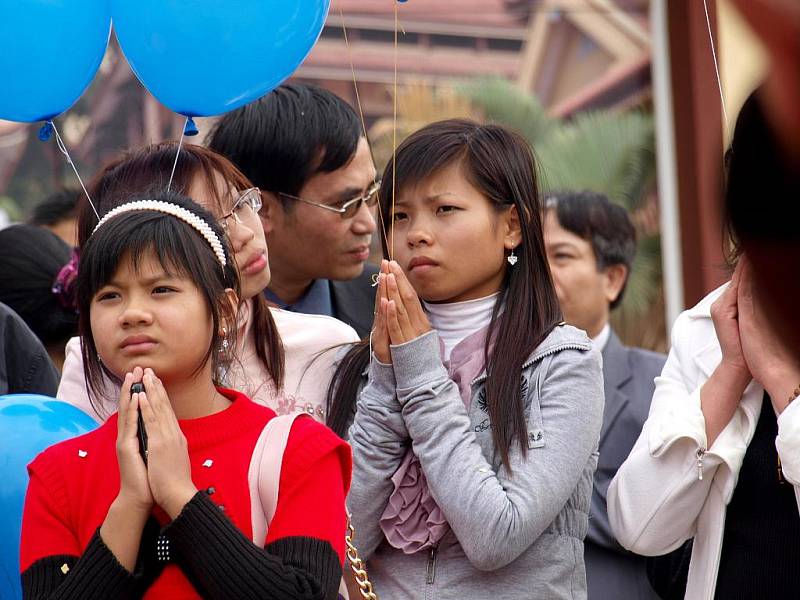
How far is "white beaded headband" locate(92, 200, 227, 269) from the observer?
2.07 m

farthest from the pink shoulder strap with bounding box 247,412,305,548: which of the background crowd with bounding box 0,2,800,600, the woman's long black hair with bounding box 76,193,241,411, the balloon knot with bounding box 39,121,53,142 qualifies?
the balloon knot with bounding box 39,121,53,142

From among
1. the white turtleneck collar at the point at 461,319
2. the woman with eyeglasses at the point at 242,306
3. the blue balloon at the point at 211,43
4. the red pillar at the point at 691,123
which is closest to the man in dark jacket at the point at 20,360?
the woman with eyeglasses at the point at 242,306

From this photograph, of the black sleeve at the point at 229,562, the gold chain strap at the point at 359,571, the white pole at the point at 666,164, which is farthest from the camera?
the white pole at the point at 666,164

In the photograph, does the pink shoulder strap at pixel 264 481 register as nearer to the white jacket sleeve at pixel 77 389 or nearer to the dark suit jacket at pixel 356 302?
the white jacket sleeve at pixel 77 389

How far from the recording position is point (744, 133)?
2.00 feet

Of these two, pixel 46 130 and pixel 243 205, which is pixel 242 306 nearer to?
pixel 243 205

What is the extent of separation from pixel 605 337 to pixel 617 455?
1.90 ft

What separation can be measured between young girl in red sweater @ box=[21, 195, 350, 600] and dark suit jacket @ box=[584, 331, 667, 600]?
1285 mm

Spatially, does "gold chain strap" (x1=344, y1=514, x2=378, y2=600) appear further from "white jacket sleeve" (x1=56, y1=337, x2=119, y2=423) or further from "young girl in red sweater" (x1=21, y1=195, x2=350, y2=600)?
"white jacket sleeve" (x1=56, y1=337, x2=119, y2=423)

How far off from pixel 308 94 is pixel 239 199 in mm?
803

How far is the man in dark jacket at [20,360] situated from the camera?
299 cm

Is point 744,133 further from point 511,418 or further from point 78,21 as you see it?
point 78,21

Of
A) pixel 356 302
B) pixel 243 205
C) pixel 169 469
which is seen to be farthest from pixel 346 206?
pixel 169 469

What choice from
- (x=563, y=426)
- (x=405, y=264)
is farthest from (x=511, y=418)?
(x=405, y=264)
